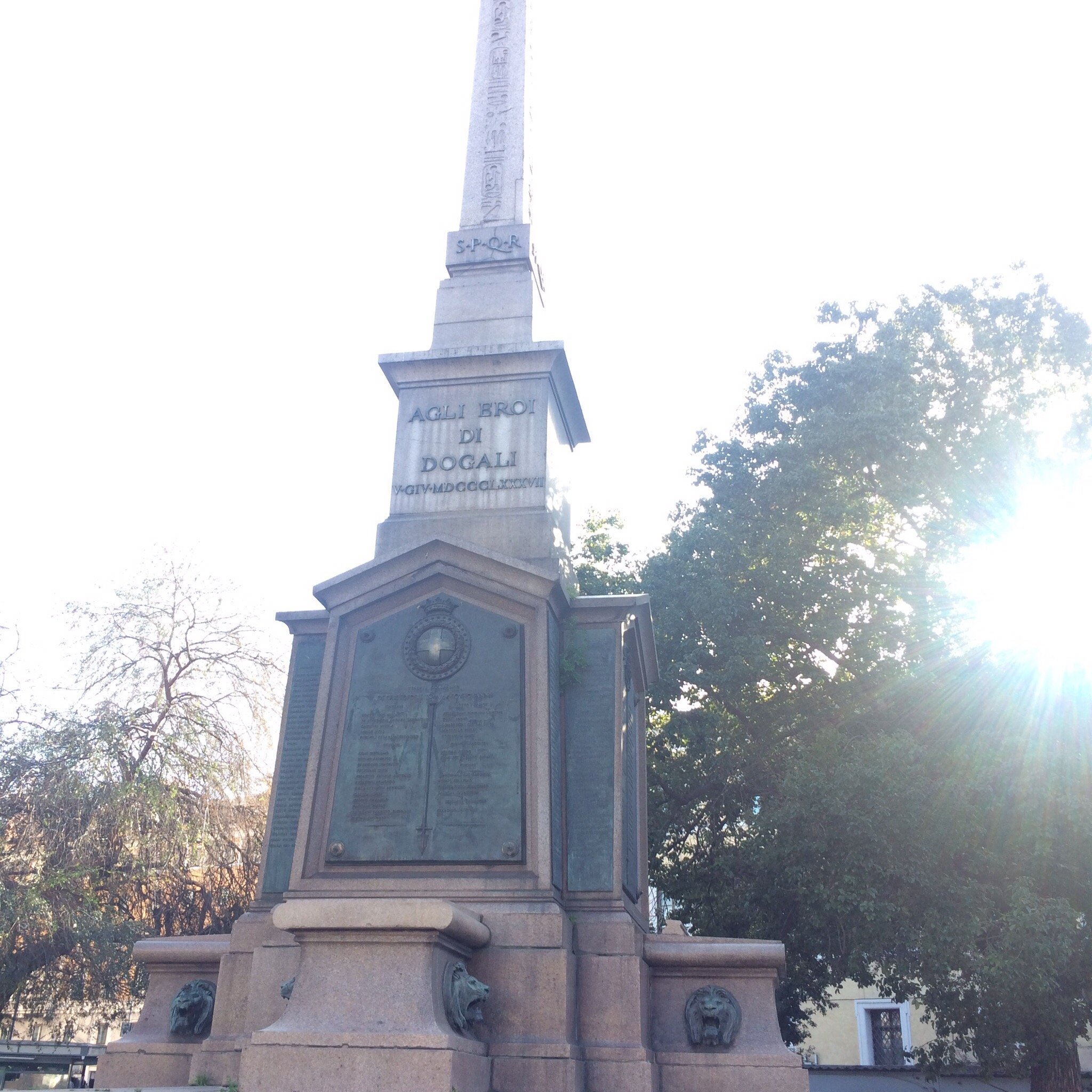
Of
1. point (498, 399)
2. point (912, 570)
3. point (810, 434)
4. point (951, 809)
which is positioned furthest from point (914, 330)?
point (498, 399)

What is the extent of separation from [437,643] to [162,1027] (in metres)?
3.85

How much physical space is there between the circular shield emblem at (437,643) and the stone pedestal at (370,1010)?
235cm

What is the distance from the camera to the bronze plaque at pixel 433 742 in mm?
8297

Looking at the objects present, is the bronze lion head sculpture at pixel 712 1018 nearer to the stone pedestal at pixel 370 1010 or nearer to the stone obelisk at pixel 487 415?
the stone pedestal at pixel 370 1010

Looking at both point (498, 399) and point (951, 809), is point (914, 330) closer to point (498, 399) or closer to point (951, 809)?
point (951, 809)

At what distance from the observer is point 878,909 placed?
15.8 metres

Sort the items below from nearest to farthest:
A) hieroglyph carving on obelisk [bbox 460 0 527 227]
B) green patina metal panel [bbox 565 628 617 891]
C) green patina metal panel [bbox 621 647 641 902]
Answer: green patina metal panel [bbox 565 628 617 891] < green patina metal panel [bbox 621 647 641 902] < hieroglyph carving on obelisk [bbox 460 0 527 227]

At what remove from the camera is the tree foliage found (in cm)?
1633

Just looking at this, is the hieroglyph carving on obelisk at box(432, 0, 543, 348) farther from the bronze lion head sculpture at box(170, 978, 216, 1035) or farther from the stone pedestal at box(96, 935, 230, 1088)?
the bronze lion head sculpture at box(170, 978, 216, 1035)

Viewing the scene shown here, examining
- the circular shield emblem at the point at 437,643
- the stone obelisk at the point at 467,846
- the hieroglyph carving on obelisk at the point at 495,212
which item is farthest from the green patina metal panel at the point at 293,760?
the hieroglyph carving on obelisk at the point at 495,212

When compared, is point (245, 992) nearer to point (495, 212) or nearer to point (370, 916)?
point (370, 916)

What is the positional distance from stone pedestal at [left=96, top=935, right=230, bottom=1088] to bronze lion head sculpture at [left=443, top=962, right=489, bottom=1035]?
2538 mm

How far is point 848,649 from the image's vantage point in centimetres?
2044

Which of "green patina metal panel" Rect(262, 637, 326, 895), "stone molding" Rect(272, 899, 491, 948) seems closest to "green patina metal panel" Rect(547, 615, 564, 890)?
"stone molding" Rect(272, 899, 491, 948)
